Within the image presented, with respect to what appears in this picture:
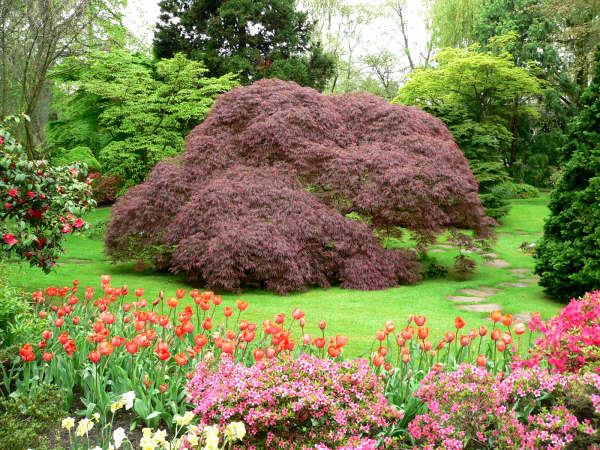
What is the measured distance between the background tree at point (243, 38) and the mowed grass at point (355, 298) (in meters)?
9.09

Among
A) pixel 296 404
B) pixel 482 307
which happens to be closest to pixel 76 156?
pixel 482 307

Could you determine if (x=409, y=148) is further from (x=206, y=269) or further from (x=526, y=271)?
(x=206, y=269)

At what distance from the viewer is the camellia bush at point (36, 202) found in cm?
391

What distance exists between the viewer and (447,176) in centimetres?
771

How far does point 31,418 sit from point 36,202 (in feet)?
7.32

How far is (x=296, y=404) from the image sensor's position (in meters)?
2.40

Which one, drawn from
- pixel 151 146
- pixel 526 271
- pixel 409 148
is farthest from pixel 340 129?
pixel 151 146

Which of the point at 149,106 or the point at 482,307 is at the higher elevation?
the point at 149,106

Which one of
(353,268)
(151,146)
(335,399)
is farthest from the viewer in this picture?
(151,146)

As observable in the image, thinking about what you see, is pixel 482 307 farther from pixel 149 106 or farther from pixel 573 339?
pixel 149 106

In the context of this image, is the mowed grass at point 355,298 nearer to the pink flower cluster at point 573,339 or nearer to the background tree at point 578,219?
the background tree at point 578,219

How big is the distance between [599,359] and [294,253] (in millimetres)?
4737

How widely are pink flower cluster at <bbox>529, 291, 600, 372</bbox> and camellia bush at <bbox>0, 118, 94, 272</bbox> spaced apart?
12.0 ft

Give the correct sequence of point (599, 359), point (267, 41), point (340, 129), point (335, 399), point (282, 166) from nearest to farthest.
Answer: point (335, 399) < point (599, 359) < point (282, 166) < point (340, 129) < point (267, 41)
